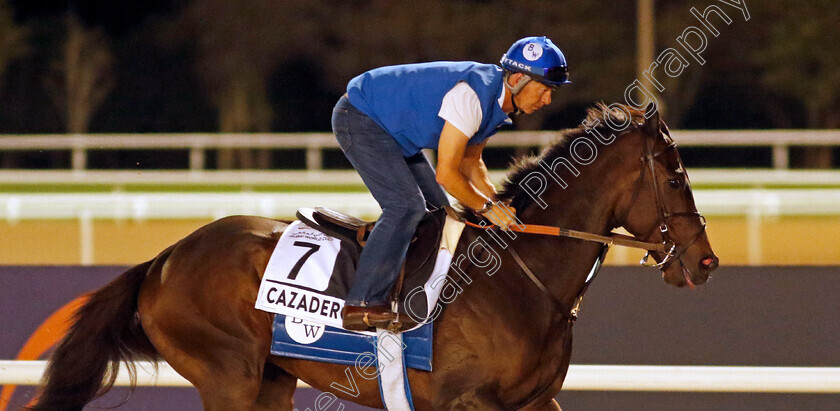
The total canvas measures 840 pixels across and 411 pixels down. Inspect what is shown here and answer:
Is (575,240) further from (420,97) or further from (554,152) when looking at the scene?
(420,97)

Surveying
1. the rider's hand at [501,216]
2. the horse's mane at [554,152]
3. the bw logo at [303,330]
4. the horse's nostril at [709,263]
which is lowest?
the bw logo at [303,330]

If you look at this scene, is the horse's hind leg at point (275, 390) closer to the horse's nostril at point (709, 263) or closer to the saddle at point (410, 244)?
the saddle at point (410, 244)

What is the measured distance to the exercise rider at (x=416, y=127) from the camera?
3424mm

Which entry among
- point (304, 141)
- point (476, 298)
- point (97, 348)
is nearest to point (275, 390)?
point (97, 348)

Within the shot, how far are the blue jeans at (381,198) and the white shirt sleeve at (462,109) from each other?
292mm

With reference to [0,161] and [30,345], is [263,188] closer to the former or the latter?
[0,161]

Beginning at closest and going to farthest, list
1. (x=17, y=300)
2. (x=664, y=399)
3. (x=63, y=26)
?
(x=664, y=399)
(x=17, y=300)
(x=63, y=26)

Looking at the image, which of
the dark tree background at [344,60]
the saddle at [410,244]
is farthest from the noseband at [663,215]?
the dark tree background at [344,60]

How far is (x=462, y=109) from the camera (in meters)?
3.39

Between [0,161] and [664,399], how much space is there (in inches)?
591

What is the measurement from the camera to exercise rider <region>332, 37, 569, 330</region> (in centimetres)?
342

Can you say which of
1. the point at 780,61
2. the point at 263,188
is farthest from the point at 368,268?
the point at 780,61

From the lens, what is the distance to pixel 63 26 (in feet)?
67.1

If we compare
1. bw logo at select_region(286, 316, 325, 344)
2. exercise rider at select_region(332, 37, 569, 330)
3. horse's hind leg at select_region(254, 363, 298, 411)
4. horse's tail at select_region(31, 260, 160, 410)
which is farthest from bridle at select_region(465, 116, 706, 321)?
horse's tail at select_region(31, 260, 160, 410)
